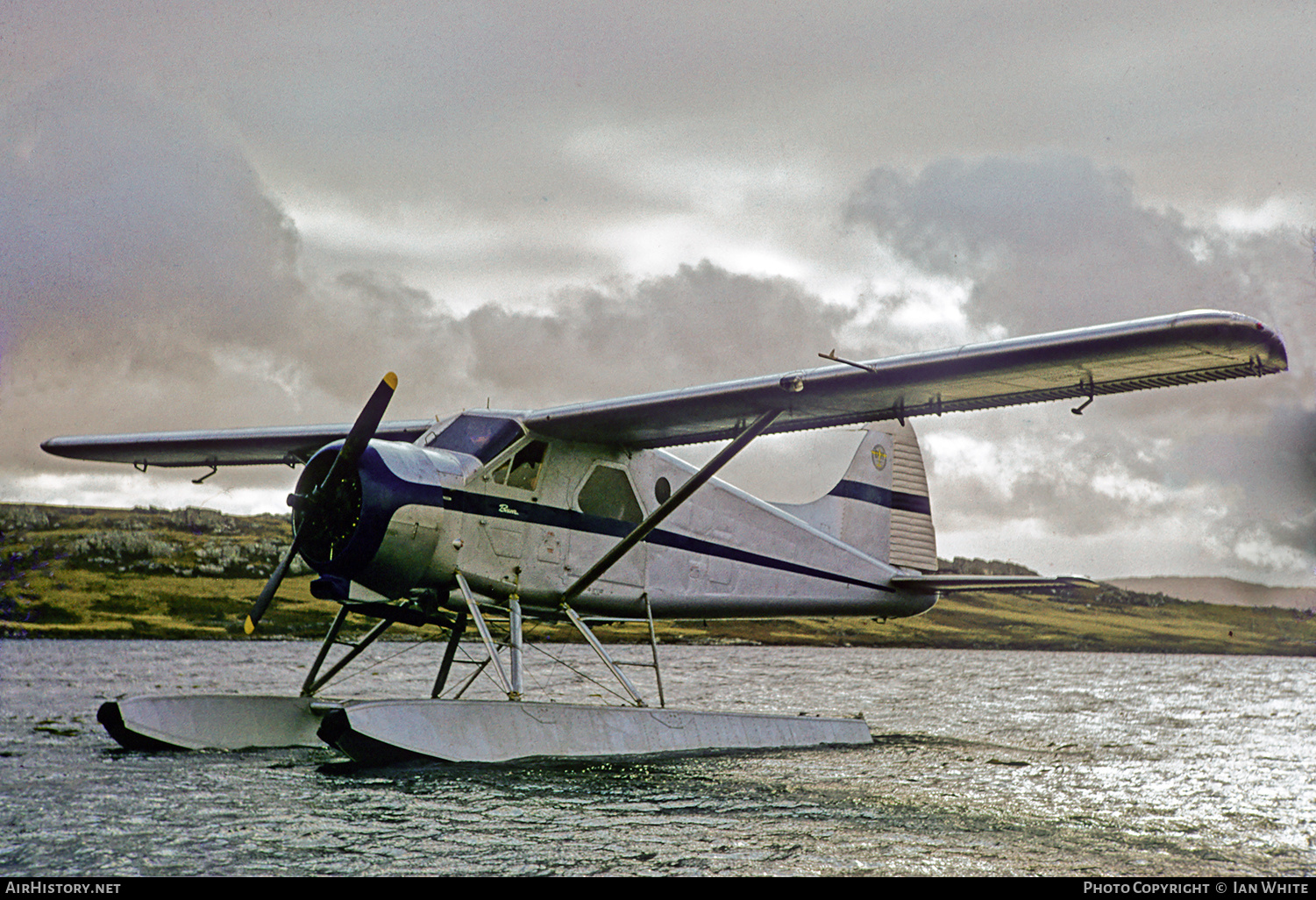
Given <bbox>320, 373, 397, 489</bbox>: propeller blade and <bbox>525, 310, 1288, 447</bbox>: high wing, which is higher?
<bbox>525, 310, 1288, 447</bbox>: high wing

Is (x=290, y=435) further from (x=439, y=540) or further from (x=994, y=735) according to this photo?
(x=994, y=735)

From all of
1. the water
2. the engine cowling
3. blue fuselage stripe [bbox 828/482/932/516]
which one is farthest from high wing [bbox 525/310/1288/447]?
blue fuselage stripe [bbox 828/482/932/516]

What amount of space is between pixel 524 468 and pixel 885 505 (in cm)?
622

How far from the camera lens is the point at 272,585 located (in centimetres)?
921

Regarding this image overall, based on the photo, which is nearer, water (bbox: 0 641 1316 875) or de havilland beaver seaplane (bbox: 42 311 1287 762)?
water (bbox: 0 641 1316 875)

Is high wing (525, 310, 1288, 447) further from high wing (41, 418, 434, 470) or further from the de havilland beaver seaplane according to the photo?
high wing (41, 418, 434, 470)

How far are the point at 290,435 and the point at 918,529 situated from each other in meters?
8.58

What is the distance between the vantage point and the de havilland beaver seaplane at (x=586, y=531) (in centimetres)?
831

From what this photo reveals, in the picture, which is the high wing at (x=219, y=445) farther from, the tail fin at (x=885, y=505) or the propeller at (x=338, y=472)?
the tail fin at (x=885, y=505)

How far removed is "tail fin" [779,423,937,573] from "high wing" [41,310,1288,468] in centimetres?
343

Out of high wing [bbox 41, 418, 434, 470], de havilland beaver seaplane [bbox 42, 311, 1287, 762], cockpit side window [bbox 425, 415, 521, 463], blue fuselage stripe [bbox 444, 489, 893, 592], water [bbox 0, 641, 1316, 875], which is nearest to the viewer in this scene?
water [bbox 0, 641, 1316, 875]

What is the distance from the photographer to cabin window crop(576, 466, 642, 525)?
10.8 m

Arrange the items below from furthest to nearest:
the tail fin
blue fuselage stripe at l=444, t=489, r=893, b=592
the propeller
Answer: the tail fin, blue fuselage stripe at l=444, t=489, r=893, b=592, the propeller

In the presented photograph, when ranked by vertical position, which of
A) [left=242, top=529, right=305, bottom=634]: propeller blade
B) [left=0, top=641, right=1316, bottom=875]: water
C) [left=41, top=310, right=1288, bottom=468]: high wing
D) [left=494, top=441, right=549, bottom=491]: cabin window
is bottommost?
[left=0, top=641, right=1316, bottom=875]: water
